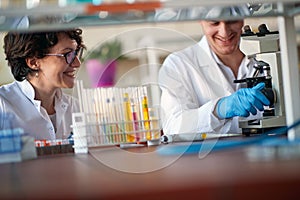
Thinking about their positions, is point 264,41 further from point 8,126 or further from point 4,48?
point 4,48

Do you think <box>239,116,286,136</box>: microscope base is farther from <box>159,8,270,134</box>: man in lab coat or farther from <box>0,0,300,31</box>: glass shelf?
<box>0,0,300,31</box>: glass shelf

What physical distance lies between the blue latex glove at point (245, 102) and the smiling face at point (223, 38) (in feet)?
1.66

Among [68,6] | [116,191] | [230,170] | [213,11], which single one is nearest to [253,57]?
[213,11]

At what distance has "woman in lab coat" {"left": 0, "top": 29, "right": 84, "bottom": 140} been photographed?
2.28 meters

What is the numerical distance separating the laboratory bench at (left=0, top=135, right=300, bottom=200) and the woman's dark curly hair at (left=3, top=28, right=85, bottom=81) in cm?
117

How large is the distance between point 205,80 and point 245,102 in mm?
751

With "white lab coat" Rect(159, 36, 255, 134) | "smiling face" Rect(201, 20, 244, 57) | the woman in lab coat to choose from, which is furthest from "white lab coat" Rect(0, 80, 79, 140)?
"smiling face" Rect(201, 20, 244, 57)

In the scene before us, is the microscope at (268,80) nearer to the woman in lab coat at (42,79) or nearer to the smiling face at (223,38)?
the smiling face at (223,38)

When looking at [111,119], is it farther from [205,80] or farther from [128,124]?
[205,80]

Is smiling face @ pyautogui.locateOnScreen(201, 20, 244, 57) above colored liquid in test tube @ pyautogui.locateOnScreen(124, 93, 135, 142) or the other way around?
above

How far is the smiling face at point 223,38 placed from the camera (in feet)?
7.78

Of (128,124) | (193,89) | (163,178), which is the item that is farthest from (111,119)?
(193,89)

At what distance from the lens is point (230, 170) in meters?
0.85

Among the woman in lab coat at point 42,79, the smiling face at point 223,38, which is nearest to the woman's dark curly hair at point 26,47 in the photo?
the woman in lab coat at point 42,79
